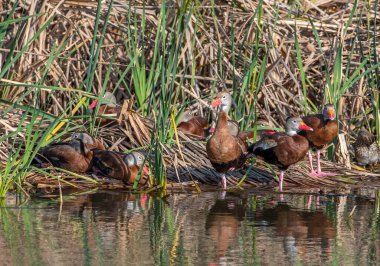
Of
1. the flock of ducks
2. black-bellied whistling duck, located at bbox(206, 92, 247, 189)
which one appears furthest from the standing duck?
black-bellied whistling duck, located at bbox(206, 92, 247, 189)

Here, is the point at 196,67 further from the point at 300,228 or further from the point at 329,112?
the point at 300,228

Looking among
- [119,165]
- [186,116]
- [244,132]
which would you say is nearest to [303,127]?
[244,132]

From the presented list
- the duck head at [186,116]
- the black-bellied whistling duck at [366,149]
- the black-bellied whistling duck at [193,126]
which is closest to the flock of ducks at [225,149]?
the black-bellied whistling duck at [193,126]

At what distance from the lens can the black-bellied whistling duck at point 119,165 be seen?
865 cm

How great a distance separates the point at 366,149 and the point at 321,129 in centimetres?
65

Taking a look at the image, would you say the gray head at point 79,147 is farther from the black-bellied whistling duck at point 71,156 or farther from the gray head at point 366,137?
the gray head at point 366,137

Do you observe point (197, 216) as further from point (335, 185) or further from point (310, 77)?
point (310, 77)

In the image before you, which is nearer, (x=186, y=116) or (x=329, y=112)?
(x=329, y=112)

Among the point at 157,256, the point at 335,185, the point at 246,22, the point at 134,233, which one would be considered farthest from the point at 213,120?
the point at 157,256

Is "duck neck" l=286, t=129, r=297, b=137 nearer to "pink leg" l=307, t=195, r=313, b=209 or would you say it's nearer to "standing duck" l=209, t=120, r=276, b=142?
"standing duck" l=209, t=120, r=276, b=142

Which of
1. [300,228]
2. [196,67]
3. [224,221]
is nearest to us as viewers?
[300,228]

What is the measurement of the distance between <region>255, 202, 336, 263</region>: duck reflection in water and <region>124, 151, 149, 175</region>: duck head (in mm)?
1453

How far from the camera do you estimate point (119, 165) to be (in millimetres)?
8672

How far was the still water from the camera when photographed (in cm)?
562
